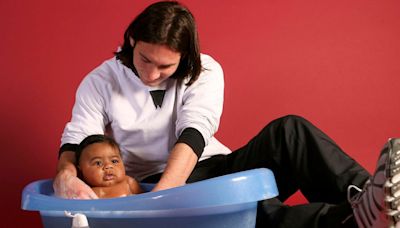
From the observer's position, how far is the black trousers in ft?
3.77

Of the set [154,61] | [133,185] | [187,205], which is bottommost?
[133,185]

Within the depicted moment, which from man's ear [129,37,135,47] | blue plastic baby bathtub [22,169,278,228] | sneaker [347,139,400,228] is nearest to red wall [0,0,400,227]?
man's ear [129,37,135,47]

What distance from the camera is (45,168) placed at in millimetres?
1754

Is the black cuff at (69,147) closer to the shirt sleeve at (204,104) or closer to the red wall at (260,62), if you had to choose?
the shirt sleeve at (204,104)

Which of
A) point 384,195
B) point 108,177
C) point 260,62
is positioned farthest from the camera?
point 260,62

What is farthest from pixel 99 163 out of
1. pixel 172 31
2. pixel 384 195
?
pixel 384 195

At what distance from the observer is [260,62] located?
1.85 meters

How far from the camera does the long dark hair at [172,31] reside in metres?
1.25

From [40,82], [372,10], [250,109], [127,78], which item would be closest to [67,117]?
[40,82]

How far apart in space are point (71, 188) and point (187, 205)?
33 cm

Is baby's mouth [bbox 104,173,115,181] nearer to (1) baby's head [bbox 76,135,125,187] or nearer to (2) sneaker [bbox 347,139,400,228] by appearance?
(1) baby's head [bbox 76,135,125,187]

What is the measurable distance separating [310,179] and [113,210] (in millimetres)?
464

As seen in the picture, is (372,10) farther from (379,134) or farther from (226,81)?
(226,81)

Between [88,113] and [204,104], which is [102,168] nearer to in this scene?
[88,113]
